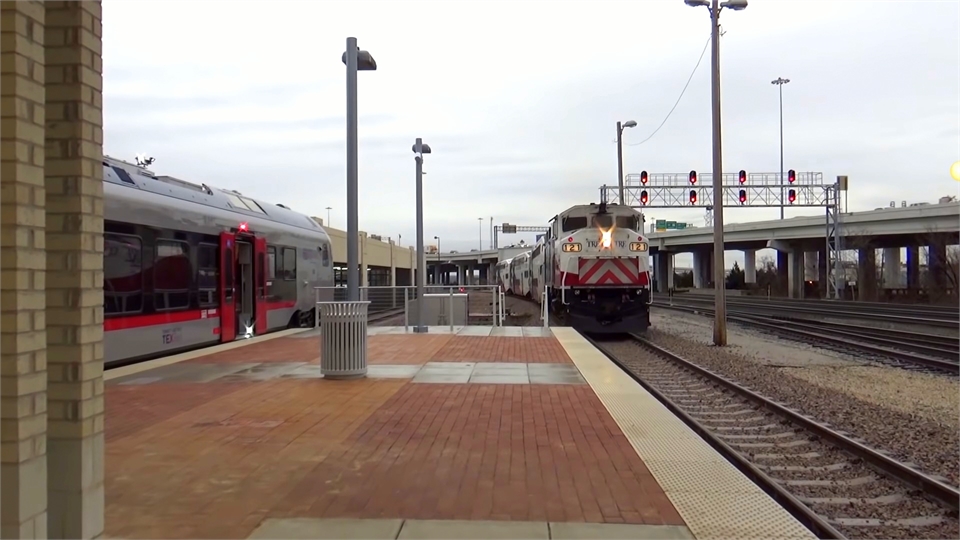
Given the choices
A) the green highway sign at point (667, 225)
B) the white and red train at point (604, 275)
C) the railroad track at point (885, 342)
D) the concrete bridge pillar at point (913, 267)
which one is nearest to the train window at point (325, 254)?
the white and red train at point (604, 275)

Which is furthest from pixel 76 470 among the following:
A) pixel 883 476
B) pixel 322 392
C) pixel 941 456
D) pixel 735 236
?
pixel 735 236

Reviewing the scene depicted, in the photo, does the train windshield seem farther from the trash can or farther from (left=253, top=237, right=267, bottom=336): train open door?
the trash can

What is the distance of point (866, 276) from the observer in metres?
53.6

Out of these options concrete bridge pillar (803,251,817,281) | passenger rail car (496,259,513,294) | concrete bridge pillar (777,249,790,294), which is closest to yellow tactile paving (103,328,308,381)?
passenger rail car (496,259,513,294)

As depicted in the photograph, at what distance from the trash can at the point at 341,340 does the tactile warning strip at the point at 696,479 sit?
352 cm

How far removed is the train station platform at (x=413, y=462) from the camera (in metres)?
4.41

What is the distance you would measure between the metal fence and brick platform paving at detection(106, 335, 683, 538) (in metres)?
3.23

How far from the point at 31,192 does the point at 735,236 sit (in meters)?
68.3

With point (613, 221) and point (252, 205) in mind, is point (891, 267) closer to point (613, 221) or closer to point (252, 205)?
point (613, 221)

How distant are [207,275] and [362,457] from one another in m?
9.32

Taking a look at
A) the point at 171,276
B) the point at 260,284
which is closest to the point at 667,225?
the point at 260,284

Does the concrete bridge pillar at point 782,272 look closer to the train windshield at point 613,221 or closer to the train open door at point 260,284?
the train windshield at point 613,221

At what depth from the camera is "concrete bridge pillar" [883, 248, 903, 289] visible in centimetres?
6053

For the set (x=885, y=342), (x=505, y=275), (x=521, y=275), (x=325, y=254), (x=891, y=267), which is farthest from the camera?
(x=891, y=267)
